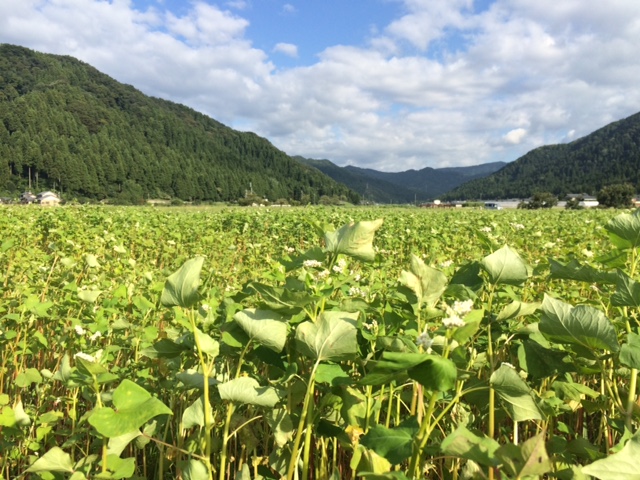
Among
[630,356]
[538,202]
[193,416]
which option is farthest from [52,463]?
[538,202]

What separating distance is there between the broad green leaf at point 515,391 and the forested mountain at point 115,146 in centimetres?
10119

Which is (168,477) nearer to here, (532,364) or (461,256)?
(532,364)

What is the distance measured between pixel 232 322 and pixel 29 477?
140 cm

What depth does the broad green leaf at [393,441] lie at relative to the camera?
0.97 m

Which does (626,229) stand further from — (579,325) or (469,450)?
(469,450)

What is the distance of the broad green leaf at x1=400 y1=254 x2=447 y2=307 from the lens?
1108mm

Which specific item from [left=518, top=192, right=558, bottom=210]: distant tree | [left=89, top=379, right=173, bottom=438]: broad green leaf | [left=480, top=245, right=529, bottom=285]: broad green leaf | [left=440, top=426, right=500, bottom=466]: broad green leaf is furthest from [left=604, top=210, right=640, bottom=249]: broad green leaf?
[left=518, top=192, right=558, bottom=210]: distant tree

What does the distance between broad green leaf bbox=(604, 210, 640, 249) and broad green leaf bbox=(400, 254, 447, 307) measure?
67cm

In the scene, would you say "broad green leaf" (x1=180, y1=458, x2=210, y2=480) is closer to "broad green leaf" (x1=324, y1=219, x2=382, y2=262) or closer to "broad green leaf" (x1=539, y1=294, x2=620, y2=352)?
"broad green leaf" (x1=324, y1=219, x2=382, y2=262)

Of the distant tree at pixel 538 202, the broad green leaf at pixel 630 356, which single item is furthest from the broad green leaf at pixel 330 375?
the distant tree at pixel 538 202

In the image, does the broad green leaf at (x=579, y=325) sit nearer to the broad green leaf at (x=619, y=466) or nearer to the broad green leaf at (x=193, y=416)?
the broad green leaf at (x=619, y=466)

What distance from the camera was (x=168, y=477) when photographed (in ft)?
6.72

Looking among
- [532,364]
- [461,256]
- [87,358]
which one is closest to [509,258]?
[532,364]

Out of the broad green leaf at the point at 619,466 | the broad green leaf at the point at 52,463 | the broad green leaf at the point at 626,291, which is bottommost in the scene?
the broad green leaf at the point at 52,463
